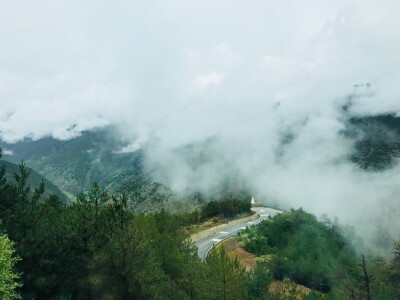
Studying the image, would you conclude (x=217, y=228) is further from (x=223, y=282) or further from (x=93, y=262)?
(x=93, y=262)

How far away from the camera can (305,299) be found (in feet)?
99.1

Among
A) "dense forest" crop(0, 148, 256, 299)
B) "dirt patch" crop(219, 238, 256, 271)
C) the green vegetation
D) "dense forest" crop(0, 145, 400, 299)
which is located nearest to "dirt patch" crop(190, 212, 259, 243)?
"dirt patch" crop(219, 238, 256, 271)

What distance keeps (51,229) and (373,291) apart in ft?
113

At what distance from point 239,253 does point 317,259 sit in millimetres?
14624

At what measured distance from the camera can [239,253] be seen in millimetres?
56000

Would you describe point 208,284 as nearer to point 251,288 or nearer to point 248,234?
point 251,288

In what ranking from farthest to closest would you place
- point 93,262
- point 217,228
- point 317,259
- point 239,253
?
point 217,228 → point 239,253 → point 317,259 → point 93,262

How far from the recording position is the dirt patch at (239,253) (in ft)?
175

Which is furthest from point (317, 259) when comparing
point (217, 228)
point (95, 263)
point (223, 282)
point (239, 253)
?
point (95, 263)

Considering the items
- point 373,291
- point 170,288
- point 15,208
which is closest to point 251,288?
point 170,288

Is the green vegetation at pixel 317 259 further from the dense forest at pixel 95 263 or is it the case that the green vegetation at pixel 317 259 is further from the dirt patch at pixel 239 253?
the dense forest at pixel 95 263

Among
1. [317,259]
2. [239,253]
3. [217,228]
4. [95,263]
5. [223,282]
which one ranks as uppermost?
[95,263]

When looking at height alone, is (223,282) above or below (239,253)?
above

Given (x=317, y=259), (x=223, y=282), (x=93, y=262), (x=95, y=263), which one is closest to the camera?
(x=223, y=282)
